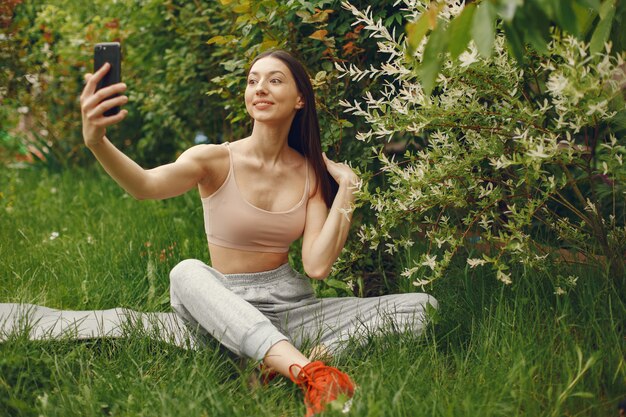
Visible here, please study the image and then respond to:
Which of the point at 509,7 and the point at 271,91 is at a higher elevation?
the point at 509,7

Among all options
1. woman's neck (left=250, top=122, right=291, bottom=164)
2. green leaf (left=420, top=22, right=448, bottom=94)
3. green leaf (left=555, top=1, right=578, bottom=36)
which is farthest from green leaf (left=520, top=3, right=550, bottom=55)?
woman's neck (left=250, top=122, right=291, bottom=164)

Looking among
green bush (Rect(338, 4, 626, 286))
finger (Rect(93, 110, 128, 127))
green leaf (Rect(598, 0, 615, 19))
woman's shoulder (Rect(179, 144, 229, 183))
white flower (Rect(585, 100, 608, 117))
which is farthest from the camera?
woman's shoulder (Rect(179, 144, 229, 183))

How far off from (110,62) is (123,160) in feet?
1.25

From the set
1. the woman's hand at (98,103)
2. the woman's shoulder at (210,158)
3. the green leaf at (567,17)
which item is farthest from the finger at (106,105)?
the green leaf at (567,17)

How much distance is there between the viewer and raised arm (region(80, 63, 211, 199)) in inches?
94.2

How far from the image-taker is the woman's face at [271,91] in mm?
3029

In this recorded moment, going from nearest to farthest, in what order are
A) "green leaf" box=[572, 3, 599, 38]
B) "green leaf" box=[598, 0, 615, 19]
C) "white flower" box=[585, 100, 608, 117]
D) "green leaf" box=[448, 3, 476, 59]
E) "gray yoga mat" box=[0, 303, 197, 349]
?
"green leaf" box=[448, 3, 476, 59]
"green leaf" box=[598, 0, 615, 19]
"green leaf" box=[572, 3, 599, 38]
"white flower" box=[585, 100, 608, 117]
"gray yoga mat" box=[0, 303, 197, 349]

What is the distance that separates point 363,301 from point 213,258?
0.63 metres

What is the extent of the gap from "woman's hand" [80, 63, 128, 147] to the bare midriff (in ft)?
2.81

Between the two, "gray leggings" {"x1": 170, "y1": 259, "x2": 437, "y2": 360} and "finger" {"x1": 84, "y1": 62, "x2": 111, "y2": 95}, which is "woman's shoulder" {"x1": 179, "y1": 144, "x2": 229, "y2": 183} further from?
"finger" {"x1": 84, "y1": 62, "x2": 111, "y2": 95}

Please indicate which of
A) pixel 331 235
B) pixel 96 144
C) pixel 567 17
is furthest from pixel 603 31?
pixel 96 144

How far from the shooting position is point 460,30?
1.66 meters

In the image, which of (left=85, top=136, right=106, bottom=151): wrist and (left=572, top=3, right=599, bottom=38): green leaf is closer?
(left=572, top=3, right=599, bottom=38): green leaf

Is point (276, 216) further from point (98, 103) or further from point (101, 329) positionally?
point (98, 103)
